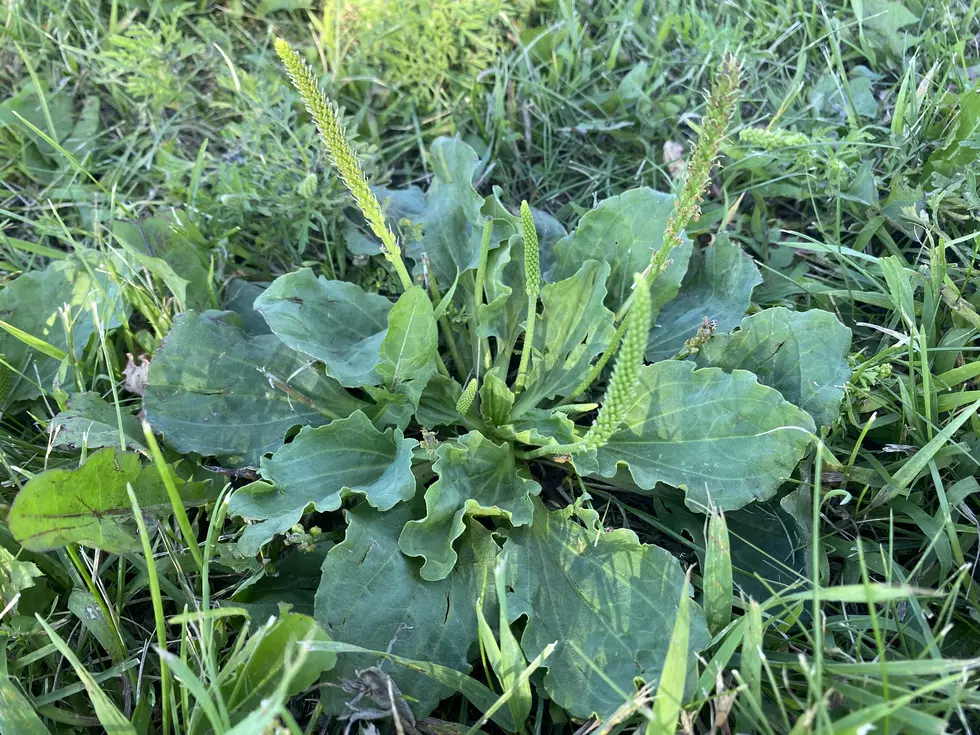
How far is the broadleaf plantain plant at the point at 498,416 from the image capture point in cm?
212

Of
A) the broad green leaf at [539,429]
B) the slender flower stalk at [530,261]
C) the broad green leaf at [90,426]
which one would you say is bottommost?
the broad green leaf at [539,429]

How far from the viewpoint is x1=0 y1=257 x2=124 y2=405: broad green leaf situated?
2.88 m

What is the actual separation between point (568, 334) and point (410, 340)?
62 cm

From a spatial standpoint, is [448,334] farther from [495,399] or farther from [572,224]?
[572,224]

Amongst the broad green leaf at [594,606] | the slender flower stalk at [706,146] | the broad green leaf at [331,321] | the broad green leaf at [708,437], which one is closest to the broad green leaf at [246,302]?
the broad green leaf at [331,321]

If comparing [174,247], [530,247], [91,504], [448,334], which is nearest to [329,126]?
[530,247]

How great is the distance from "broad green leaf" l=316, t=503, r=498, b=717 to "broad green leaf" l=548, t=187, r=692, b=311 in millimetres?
1189

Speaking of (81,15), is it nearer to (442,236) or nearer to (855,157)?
(442,236)

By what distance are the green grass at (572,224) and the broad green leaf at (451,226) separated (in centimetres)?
25

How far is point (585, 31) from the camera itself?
146 inches

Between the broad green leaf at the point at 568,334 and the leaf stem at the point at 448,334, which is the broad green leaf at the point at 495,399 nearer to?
the broad green leaf at the point at 568,334

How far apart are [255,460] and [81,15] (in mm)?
2935

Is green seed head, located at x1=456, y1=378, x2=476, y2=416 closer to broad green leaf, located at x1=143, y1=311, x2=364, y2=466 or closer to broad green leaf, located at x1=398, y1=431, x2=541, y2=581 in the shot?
broad green leaf, located at x1=398, y1=431, x2=541, y2=581

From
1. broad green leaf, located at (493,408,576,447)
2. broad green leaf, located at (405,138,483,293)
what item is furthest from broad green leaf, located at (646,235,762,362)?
broad green leaf, located at (405,138,483,293)
